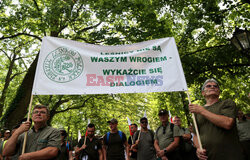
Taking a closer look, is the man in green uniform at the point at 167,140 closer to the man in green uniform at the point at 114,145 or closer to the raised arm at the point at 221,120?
the man in green uniform at the point at 114,145

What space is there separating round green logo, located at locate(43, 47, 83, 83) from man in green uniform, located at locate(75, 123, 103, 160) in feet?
9.99

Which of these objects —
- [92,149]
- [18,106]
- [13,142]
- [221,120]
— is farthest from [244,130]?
[18,106]

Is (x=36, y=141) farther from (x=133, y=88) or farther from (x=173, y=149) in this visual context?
(x=173, y=149)

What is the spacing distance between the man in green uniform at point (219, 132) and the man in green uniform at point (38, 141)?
219cm

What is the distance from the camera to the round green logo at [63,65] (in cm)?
409

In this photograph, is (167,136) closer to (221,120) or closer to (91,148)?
(221,120)

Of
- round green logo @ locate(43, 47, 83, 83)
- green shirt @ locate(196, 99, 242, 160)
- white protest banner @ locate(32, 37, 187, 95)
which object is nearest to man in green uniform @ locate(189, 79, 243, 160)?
green shirt @ locate(196, 99, 242, 160)

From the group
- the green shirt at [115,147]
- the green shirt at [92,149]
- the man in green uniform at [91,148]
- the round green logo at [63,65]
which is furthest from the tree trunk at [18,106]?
the round green logo at [63,65]

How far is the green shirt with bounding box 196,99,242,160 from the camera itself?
2.74m

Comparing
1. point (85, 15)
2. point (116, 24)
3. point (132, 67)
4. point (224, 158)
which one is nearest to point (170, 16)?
point (116, 24)

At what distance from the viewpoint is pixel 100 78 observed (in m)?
4.33

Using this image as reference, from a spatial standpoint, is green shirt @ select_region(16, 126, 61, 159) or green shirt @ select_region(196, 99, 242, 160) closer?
green shirt @ select_region(196, 99, 242, 160)

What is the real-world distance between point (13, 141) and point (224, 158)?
10.3ft

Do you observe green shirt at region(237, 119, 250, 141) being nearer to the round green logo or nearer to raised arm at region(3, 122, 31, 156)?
the round green logo
